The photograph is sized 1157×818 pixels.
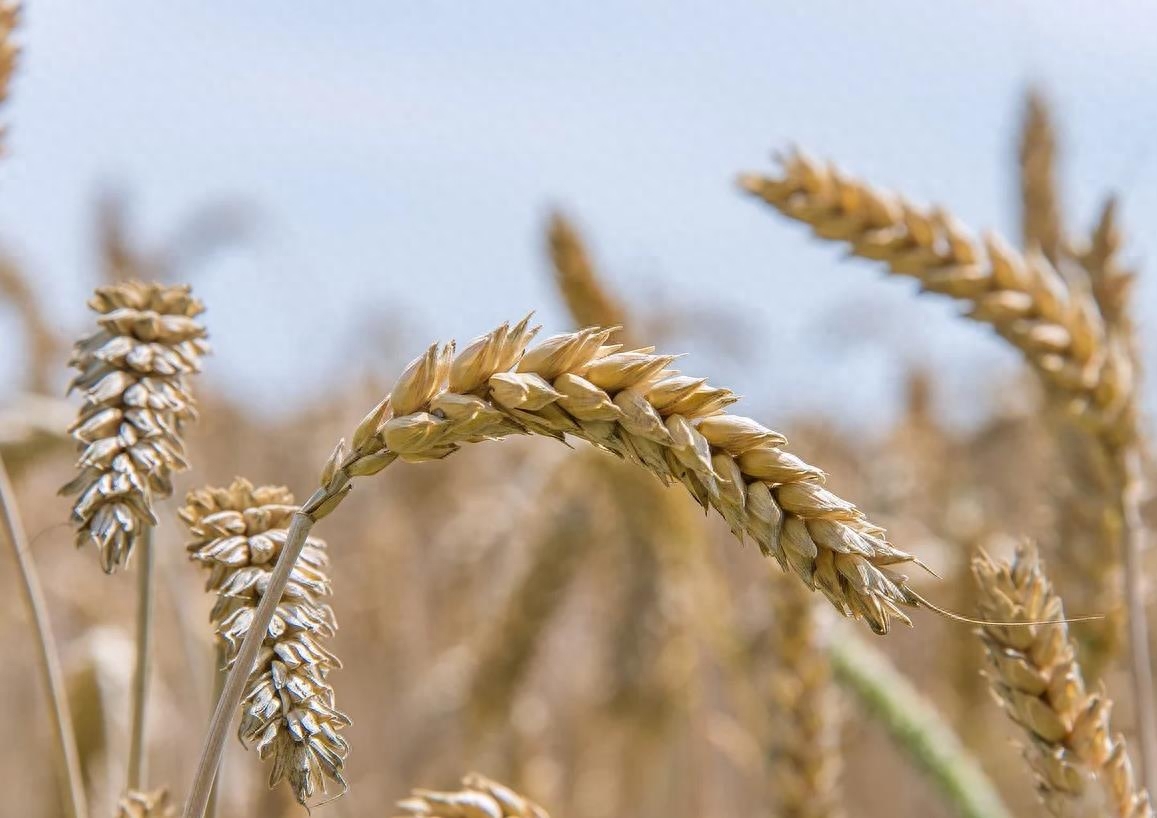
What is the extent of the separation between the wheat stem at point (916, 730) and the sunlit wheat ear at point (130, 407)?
41.9 inches

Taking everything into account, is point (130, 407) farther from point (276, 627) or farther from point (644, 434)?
point (644, 434)

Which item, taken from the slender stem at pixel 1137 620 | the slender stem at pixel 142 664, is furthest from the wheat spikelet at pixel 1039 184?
the slender stem at pixel 142 664

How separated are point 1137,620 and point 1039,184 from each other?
1.47 meters

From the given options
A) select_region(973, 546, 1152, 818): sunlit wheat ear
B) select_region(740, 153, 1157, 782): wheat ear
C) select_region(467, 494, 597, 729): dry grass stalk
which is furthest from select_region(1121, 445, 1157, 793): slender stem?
select_region(467, 494, 597, 729): dry grass stalk

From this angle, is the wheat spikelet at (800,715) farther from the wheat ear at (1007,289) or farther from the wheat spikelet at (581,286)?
the wheat spikelet at (581,286)

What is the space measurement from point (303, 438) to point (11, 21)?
3965 mm

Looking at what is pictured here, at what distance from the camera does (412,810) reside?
81 centimetres

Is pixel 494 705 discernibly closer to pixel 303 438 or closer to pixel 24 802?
pixel 24 802

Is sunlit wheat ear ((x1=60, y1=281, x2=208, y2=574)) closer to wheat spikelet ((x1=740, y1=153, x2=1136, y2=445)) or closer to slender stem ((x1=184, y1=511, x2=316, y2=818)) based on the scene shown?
slender stem ((x1=184, y1=511, x2=316, y2=818))

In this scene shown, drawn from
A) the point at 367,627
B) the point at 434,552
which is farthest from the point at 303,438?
the point at 367,627

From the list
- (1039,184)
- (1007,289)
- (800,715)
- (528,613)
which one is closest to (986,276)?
(1007,289)

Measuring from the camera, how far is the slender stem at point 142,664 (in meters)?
0.80

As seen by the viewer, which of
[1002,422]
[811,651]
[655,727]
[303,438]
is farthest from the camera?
[303,438]

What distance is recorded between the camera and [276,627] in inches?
24.5
